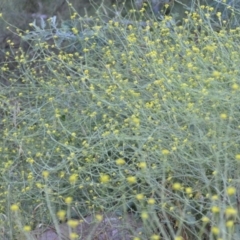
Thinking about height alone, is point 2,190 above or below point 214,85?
below

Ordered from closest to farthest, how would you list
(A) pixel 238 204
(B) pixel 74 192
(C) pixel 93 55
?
(A) pixel 238 204 < (B) pixel 74 192 < (C) pixel 93 55

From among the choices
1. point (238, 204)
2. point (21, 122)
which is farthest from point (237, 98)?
point (21, 122)

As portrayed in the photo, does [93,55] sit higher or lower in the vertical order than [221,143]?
lower

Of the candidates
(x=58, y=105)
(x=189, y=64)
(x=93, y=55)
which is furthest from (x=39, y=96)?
(x=189, y=64)

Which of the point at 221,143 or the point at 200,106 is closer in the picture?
the point at 221,143

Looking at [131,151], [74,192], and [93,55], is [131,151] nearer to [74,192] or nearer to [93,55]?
[74,192]

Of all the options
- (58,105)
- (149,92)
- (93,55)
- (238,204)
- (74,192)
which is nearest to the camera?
(238,204)

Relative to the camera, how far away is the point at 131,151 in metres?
2.49

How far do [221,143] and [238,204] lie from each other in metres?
0.21

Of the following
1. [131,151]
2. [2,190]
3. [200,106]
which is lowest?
[2,190]

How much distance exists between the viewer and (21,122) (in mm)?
3111

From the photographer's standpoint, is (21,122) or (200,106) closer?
(200,106)

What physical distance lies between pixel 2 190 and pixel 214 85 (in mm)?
1071

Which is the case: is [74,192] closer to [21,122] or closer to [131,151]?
[131,151]
